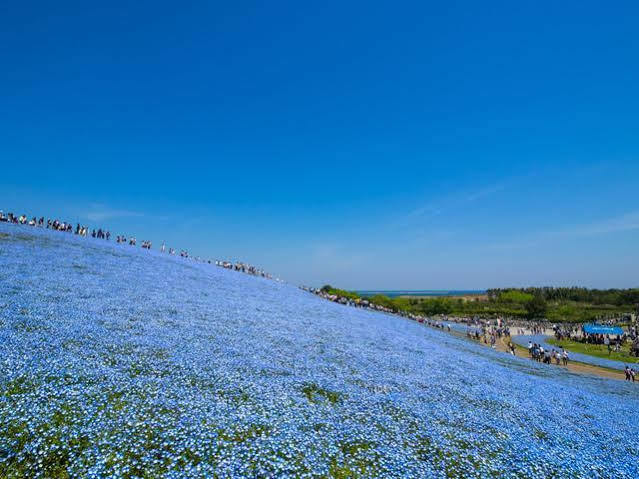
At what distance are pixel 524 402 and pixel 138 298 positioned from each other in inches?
736

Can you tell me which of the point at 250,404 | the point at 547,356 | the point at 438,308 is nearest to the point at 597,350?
the point at 547,356

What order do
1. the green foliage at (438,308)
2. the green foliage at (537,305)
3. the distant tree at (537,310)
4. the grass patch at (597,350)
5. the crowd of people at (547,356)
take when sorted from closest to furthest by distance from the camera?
the crowd of people at (547,356) < the grass patch at (597,350) < the green foliage at (537,305) < the distant tree at (537,310) < the green foliage at (438,308)

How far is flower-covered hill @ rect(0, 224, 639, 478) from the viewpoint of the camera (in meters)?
7.11

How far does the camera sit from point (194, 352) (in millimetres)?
12352

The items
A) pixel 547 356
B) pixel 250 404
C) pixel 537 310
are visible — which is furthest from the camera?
pixel 537 310

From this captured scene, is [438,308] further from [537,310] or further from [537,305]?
[537,305]

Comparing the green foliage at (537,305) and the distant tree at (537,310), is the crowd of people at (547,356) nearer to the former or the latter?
the green foliage at (537,305)

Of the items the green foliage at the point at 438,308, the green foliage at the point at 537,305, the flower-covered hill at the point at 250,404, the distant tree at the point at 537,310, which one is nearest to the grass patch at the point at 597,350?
the flower-covered hill at the point at 250,404

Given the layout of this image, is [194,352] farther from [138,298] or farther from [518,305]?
[518,305]

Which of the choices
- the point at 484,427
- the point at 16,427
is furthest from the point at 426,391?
the point at 16,427

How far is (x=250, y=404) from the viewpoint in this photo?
917cm

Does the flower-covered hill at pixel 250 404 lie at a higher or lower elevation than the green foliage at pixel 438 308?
higher

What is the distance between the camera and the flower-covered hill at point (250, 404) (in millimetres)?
7113

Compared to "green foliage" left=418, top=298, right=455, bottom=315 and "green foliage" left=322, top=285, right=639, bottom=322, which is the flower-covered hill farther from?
"green foliage" left=418, top=298, right=455, bottom=315
